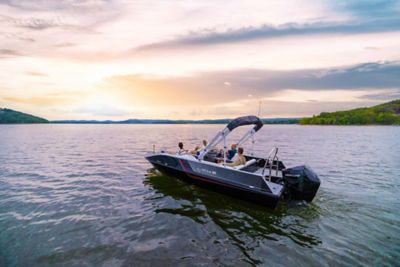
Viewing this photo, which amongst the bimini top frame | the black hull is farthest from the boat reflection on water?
the bimini top frame

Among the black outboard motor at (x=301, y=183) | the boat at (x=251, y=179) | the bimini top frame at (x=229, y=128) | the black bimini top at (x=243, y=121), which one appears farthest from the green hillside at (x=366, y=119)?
the black outboard motor at (x=301, y=183)

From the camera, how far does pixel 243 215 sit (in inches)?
335

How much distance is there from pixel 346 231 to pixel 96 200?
9879 millimetres

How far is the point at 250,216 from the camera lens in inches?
332

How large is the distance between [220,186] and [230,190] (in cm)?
53

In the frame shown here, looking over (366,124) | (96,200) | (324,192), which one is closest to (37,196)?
(96,200)

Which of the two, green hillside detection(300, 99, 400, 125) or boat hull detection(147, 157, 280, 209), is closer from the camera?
boat hull detection(147, 157, 280, 209)

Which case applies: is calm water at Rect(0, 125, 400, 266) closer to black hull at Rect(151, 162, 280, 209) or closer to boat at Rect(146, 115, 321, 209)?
black hull at Rect(151, 162, 280, 209)

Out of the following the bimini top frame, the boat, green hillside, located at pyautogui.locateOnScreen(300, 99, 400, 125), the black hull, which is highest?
green hillside, located at pyautogui.locateOnScreen(300, 99, 400, 125)

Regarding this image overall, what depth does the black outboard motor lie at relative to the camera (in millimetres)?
8750

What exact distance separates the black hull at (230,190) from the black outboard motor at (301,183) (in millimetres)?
1218

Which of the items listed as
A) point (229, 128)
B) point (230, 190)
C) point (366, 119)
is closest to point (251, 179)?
point (230, 190)

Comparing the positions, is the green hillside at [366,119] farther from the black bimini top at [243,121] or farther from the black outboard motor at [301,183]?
the black outboard motor at [301,183]

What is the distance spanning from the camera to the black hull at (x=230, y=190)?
8547mm
